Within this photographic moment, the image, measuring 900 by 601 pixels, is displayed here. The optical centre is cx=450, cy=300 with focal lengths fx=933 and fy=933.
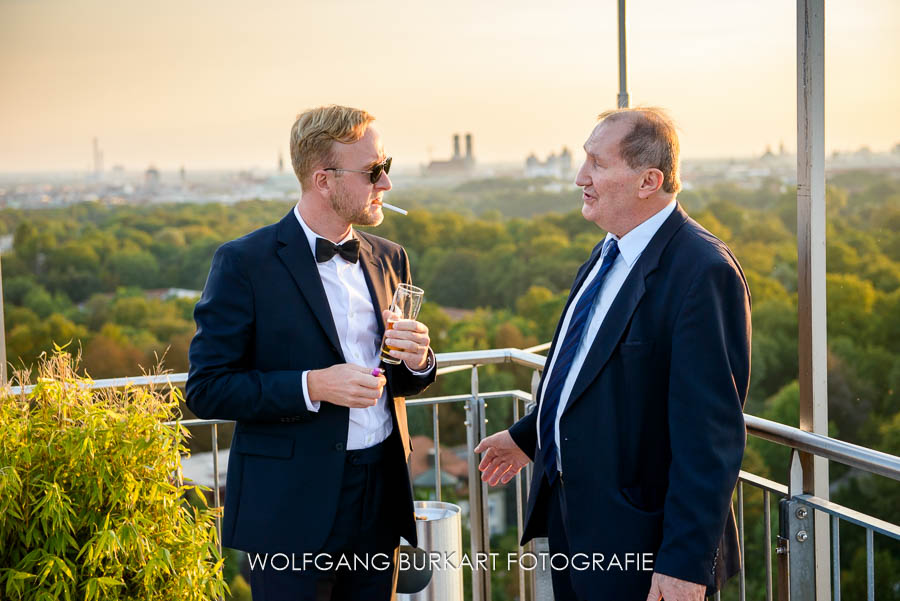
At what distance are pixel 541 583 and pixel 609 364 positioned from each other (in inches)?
62.2

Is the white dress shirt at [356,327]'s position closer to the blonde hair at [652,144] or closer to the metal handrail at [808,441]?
the metal handrail at [808,441]

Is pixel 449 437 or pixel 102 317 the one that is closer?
pixel 102 317

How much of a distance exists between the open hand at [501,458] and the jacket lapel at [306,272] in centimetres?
48

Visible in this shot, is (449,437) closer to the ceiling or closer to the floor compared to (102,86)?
closer to the floor

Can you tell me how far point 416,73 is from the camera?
38375mm

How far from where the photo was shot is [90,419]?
98.8 inches

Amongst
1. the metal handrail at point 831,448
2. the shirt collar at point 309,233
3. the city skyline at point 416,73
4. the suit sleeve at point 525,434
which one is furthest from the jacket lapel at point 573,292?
the city skyline at point 416,73

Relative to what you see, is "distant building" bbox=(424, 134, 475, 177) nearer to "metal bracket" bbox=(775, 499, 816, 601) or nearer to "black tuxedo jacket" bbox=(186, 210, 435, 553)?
"black tuxedo jacket" bbox=(186, 210, 435, 553)

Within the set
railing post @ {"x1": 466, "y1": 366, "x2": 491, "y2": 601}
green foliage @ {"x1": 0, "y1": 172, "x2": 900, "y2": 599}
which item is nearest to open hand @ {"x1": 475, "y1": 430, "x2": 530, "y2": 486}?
railing post @ {"x1": 466, "y1": 366, "x2": 491, "y2": 601}

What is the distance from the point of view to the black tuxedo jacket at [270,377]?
220 cm

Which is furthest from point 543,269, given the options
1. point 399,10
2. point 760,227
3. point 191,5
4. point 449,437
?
point 191,5

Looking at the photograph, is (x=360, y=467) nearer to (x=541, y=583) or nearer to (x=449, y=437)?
(x=541, y=583)

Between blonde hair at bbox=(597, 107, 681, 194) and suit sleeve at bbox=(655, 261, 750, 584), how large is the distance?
277 millimetres

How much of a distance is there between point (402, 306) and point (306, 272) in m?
0.26
